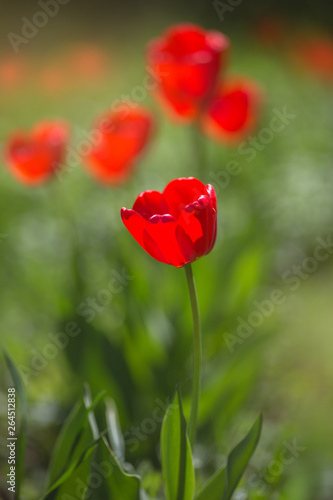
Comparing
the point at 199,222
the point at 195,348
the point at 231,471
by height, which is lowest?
the point at 231,471

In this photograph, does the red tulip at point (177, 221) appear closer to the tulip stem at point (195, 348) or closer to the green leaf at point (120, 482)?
the tulip stem at point (195, 348)

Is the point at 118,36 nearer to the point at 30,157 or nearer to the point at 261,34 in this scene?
the point at 261,34

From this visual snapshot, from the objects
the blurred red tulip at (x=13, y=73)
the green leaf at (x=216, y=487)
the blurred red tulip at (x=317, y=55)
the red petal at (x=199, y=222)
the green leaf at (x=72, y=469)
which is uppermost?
the red petal at (x=199, y=222)

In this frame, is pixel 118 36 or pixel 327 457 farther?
pixel 118 36

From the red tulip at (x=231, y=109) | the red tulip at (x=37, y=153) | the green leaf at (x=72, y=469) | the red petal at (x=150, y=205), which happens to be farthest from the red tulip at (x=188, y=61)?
the green leaf at (x=72, y=469)

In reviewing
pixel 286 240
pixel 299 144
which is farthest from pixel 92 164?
pixel 299 144

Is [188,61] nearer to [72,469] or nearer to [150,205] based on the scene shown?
[150,205]

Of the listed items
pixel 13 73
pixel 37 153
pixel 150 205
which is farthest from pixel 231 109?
pixel 13 73

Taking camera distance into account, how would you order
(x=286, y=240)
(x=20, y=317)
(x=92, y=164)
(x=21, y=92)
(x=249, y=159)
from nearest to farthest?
(x=92, y=164)
(x=20, y=317)
(x=286, y=240)
(x=249, y=159)
(x=21, y=92)
